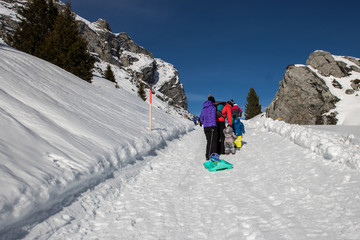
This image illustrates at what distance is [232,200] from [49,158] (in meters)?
3.49

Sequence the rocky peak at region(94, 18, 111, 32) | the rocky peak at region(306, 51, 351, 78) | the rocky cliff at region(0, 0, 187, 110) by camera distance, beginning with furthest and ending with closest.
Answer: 1. the rocky peak at region(94, 18, 111, 32)
2. the rocky cliff at region(0, 0, 187, 110)
3. the rocky peak at region(306, 51, 351, 78)

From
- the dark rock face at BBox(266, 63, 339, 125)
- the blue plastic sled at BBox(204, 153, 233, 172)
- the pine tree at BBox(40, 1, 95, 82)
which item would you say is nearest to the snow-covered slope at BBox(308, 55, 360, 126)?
the dark rock face at BBox(266, 63, 339, 125)

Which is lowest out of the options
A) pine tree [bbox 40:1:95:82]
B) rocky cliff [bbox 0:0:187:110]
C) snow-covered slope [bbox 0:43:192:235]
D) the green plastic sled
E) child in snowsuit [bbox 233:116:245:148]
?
snow-covered slope [bbox 0:43:192:235]

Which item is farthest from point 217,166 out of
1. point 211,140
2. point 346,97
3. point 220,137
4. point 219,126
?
point 346,97

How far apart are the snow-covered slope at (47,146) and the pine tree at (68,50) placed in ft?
34.1

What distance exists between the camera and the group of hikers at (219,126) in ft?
23.0

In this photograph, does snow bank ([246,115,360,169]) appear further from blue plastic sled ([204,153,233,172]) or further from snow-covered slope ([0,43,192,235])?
snow-covered slope ([0,43,192,235])

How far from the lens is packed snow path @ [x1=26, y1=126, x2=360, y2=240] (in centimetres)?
263

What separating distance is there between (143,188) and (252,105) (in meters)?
49.0

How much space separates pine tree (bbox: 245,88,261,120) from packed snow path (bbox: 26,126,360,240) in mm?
45982

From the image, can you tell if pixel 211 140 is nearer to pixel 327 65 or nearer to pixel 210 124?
pixel 210 124

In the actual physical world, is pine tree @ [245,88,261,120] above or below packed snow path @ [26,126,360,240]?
above

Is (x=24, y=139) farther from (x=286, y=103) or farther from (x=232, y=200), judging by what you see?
(x=286, y=103)

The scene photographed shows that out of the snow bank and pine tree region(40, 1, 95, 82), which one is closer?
the snow bank
